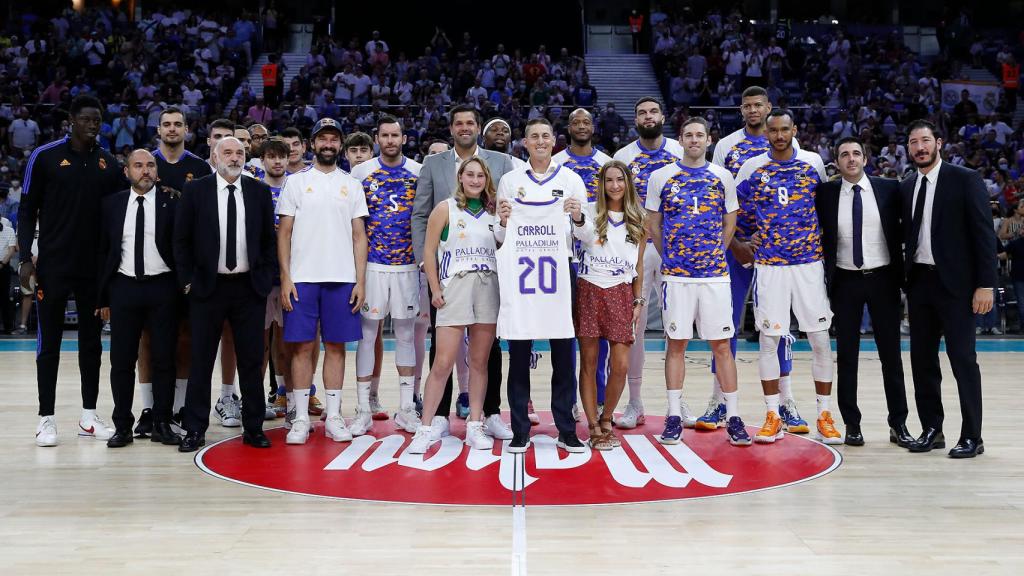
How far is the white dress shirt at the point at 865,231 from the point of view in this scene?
5.72 metres

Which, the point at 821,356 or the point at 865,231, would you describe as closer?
Result: the point at 865,231

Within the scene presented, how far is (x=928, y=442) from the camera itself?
18.7ft

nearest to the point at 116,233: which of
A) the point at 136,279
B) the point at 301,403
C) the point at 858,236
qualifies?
the point at 136,279

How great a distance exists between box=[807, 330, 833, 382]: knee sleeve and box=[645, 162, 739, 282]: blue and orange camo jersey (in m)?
0.67

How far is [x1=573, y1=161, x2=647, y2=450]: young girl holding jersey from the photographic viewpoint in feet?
18.4

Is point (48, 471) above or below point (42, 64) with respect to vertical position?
below

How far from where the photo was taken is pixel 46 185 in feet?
19.4

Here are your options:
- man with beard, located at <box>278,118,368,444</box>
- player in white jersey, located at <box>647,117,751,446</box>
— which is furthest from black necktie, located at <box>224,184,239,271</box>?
player in white jersey, located at <box>647,117,751,446</box>

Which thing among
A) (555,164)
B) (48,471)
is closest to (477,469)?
(555,164)

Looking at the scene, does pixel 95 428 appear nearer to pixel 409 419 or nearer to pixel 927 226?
pixel 409 419

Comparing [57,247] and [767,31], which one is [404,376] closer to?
[57,247]

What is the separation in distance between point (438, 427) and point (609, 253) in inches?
55.9

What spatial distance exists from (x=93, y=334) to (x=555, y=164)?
117 inches

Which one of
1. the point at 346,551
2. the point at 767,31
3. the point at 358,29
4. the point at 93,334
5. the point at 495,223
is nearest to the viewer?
the point at 346,551
